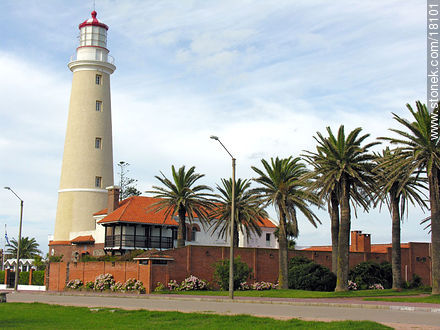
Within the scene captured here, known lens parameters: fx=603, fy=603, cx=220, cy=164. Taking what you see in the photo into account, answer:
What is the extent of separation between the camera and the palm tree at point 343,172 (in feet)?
137

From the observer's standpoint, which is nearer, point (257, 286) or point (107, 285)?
point (107, 285)

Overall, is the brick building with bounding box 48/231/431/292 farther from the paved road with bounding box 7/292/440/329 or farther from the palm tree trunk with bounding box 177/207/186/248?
the paved road with bounding box 7/292/440/329

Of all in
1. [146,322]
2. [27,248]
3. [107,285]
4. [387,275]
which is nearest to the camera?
[146,322]

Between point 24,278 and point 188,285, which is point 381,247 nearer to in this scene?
point 188,285

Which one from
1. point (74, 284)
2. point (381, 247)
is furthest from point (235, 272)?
point (381, 247)

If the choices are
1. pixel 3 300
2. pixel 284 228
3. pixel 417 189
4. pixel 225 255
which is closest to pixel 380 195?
pixel 417 189

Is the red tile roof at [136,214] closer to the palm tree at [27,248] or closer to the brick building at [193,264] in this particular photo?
the brick building at [193,264]

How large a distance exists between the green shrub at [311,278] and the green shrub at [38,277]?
1020 inches

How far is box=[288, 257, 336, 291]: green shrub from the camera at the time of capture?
158 ft

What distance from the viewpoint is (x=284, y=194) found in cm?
4653

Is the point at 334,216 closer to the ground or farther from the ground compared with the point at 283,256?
farther from the ground

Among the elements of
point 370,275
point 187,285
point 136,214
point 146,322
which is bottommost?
point 187,285

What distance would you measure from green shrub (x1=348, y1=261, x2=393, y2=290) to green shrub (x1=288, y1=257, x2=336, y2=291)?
14.4ft

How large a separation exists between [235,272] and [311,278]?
6245mm
